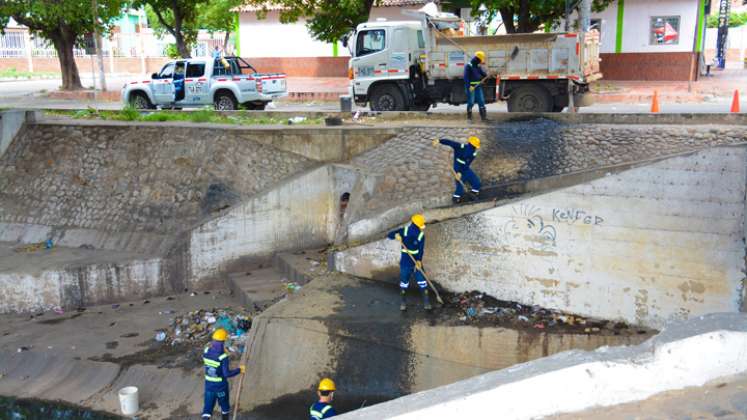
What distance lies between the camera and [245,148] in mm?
13922

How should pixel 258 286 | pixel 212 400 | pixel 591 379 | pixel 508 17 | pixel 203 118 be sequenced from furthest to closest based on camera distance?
pixel 508 17
pixel 203 118
pixel 258 286
pixel 212 400
pixel 591 379

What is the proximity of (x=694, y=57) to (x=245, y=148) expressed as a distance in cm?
1966

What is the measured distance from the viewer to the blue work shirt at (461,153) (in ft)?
34.8

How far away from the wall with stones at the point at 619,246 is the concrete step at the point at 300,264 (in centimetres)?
165

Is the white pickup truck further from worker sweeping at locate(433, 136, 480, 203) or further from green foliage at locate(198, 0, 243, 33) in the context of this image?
green foliage at locate(198, 0, 243, 33)

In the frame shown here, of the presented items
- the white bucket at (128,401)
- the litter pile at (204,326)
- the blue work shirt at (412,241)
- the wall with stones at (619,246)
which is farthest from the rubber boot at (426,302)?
the white bucket at (128,401)

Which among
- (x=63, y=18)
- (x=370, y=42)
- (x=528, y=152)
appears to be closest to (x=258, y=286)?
(x=528, y=152)

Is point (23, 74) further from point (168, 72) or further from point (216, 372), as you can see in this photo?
point (216, 372)

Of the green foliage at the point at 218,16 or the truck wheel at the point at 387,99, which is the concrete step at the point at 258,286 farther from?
the green foliage at the point at 218,16

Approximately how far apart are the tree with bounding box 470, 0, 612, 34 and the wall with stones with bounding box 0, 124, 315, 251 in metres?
11.0

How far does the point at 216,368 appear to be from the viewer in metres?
8.66

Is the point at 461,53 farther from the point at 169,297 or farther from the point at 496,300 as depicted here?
the point at 169,297

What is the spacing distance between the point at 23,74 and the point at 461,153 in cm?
4051

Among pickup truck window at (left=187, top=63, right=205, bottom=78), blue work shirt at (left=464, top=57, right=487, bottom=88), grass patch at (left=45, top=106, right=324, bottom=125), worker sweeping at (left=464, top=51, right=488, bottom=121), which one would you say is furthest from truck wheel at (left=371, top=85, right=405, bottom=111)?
pickup truck window at (left=187, top=63, right=205, bottom=78)
